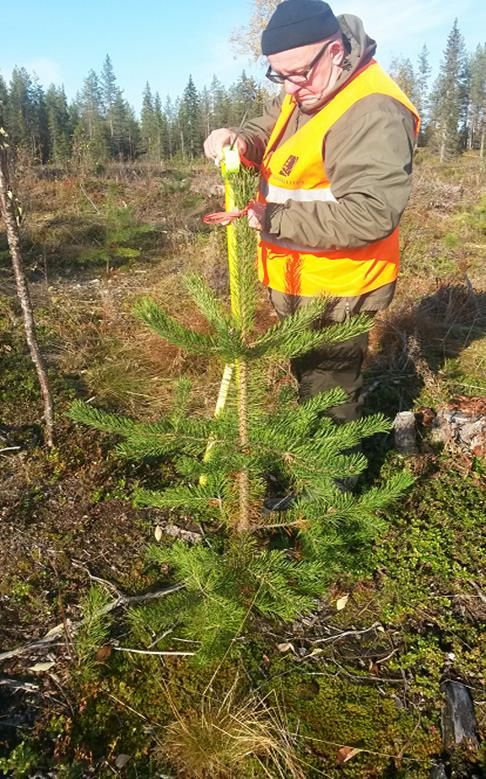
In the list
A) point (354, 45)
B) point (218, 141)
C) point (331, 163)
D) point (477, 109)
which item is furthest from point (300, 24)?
point (477, 109)

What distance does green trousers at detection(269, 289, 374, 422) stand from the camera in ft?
9.07

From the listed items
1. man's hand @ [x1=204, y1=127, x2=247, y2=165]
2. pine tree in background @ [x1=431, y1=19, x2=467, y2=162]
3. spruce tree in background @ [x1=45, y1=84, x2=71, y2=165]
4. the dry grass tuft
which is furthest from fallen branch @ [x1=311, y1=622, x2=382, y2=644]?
pine tree in background @ [x1=431, y1=19, x2=467, y2=162]

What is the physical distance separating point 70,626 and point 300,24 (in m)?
2.70

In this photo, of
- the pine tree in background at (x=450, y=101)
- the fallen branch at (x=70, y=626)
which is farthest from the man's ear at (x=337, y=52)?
the pine tree in background at (x=450, y=101)

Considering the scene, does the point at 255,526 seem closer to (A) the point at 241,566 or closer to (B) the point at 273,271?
(A) the point at 241,566

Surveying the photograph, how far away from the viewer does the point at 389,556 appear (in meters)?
2.70

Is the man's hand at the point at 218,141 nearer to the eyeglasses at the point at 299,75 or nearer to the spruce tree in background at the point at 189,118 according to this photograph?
the eyeglasses at the point at 299,75

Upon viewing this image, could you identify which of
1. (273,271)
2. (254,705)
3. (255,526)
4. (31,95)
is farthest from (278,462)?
(31,95)

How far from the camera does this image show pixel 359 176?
212cm

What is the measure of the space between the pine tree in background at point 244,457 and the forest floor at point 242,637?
28 centimetres

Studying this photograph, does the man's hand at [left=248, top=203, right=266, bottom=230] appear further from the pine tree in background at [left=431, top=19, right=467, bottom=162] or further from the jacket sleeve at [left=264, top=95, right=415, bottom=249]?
the pine tree in background at [left=431, top=19, right=467, bottom=162]

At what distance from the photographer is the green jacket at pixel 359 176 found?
2.07 meters

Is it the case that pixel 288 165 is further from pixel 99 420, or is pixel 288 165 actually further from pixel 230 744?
pixel 230 744

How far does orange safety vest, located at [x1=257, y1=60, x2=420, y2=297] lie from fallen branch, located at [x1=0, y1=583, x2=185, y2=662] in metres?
1.57
